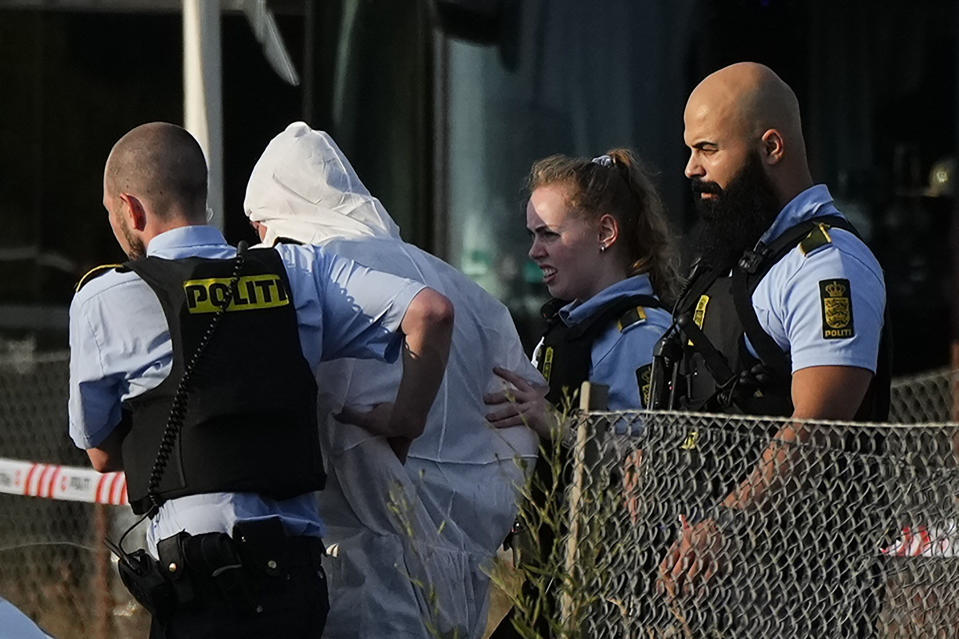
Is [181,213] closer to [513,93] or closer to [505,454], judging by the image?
[505,454]

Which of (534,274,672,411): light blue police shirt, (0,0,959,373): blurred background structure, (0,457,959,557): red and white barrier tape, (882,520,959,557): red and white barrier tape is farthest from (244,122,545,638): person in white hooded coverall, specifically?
(0,0,959,373): blurred background structure

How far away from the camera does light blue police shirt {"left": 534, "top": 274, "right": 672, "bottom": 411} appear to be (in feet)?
14.8

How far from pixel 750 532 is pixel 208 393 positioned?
1.18 metres

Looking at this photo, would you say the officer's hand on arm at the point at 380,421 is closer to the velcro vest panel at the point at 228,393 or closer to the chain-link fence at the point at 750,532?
the velcro vest panel at the point at 228,393

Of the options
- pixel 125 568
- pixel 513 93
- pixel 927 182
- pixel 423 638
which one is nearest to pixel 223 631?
pixel 125 568

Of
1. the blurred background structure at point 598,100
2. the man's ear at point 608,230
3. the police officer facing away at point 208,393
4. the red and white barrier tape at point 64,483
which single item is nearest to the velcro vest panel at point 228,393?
the police officer facing away at point 208,393

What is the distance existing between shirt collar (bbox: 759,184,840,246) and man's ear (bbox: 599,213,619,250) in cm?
78

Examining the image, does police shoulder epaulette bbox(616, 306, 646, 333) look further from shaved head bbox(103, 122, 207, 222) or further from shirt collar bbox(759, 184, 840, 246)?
shaved head bbox(103, 122, 207, 222)

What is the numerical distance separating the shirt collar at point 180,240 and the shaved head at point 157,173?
4 centimetres

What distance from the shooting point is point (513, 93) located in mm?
7871

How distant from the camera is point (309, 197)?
4230mm

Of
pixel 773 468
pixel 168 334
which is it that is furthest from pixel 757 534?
pixel 168 334

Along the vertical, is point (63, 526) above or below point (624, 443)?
below

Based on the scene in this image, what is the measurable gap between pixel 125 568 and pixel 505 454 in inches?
38.2
